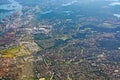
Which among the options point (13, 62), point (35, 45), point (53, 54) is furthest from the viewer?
point (35, 45)

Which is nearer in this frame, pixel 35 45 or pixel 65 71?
pixel 65 71

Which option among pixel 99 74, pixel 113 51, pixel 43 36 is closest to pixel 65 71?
pixel 99 74

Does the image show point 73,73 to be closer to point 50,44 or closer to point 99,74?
point 99,74

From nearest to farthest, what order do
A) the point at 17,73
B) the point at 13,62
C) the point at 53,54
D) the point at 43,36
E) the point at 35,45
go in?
the point at 17,73 → the point at 13,62 → the point at 53,54 → the point at 35,45 → the point at 43,36

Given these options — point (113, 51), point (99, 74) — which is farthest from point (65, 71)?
point (113, 51)

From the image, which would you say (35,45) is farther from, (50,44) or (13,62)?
(13,62)

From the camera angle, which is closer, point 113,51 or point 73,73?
point 73,73

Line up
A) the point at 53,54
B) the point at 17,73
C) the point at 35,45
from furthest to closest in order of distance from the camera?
the point at 35,45, the point at 53,54, the point at 17,73

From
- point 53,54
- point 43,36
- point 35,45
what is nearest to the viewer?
point 53,54
